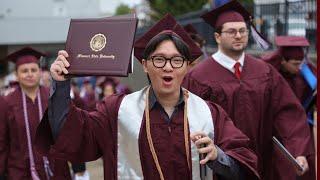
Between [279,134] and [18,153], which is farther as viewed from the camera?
[18,153]

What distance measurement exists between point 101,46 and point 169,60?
14.3 inches

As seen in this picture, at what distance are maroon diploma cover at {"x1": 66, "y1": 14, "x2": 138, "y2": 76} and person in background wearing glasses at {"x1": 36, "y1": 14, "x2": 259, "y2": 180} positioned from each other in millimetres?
99

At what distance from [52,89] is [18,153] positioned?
277 cm

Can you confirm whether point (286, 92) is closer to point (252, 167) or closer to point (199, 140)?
point (252, 167)

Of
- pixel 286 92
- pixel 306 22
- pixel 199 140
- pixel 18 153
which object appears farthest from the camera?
pixel 306 22

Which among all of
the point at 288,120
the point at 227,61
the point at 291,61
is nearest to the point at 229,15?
the point at 227,61

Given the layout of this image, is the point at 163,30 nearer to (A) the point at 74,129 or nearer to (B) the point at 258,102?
(A) the point at 74,129

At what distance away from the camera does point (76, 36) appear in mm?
3229

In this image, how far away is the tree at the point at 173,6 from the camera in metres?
29.4

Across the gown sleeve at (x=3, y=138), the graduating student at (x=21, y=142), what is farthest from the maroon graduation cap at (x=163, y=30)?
the gown sleeve at (x=3, y=138)

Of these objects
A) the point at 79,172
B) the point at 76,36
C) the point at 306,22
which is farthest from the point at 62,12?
the point at 76,36

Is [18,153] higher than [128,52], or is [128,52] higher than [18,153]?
[128,52]

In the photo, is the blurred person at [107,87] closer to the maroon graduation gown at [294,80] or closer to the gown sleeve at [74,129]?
the maroon graduation gown at [294,80]

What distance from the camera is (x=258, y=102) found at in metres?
5.01
